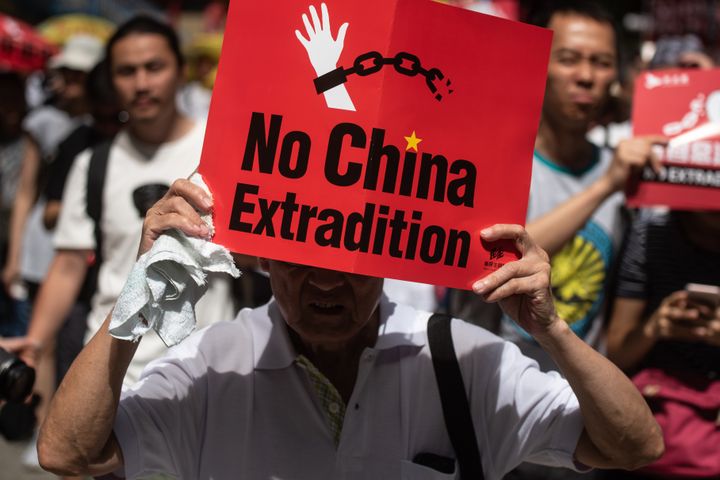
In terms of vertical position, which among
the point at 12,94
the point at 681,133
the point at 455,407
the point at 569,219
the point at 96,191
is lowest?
the point at 455,407

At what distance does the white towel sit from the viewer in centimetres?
175

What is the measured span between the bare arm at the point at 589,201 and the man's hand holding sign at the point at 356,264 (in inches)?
34.4

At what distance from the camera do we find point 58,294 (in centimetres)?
356

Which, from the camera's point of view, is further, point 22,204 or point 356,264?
point 22,204

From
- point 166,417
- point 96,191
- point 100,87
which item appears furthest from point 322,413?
point 100,87

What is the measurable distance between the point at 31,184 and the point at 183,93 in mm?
1302

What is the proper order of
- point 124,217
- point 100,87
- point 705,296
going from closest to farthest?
point 705,296 → point 124,217 → point 100,87

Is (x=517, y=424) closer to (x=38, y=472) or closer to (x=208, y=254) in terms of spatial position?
(x=208, y=254)

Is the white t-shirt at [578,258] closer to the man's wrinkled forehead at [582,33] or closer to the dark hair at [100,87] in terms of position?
the man's wrinkled forehead at [582,33]

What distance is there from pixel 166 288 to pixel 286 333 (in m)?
0.46

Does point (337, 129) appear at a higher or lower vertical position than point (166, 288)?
higher

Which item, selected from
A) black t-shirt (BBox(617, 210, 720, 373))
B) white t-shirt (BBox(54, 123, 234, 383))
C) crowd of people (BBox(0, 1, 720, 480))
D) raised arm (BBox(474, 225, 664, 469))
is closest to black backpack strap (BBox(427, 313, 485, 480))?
crowd of people (BBox(0, 1, 720, 480))

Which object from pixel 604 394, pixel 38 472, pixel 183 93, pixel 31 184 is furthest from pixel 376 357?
pixel 183 93

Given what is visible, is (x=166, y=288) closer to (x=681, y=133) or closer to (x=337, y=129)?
(x=337, y=129)
